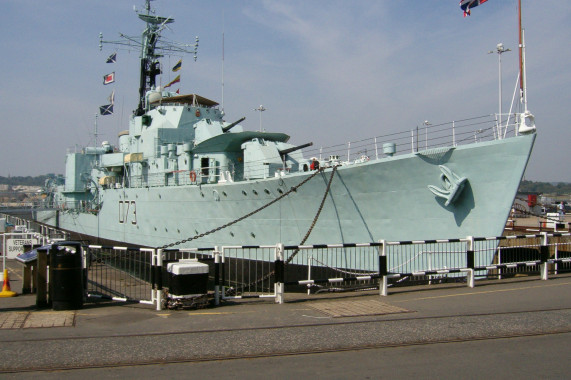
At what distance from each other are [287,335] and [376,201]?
24.3 ft

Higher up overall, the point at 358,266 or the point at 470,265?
the point at 470,265

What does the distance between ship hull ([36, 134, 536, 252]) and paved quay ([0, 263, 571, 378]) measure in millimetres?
3131

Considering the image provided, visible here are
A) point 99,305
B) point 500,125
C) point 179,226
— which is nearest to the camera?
point 99,305

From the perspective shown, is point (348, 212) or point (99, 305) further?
point (348, 212)

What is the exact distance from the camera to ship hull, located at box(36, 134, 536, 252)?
1090cm

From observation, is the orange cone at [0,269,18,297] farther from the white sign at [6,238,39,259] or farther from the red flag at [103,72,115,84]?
the red flag at [103,72,115,84]

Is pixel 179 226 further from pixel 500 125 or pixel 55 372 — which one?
pixel 55 372

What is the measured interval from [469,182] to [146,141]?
676 inches

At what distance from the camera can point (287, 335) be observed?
5789 millimetres

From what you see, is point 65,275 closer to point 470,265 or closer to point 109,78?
point 470,265

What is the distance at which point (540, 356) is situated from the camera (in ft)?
15.9

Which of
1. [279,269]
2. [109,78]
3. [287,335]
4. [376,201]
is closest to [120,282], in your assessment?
[279,269]

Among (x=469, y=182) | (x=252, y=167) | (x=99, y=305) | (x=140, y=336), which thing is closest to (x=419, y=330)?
(x=140, y=336)

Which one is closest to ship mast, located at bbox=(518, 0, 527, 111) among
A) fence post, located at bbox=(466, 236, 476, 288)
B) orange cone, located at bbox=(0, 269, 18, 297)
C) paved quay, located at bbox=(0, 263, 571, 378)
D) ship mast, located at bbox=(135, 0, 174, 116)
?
fence post, located at bbox=(466, 236, 476, 288)
